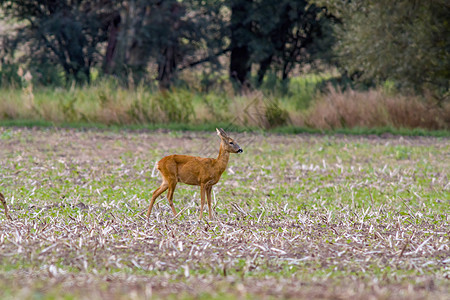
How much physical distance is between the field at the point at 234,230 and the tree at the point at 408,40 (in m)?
5.72

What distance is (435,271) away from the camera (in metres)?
5.39

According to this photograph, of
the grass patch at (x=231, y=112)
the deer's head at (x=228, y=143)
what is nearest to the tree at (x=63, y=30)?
the grass patch at (x=231, y=112)

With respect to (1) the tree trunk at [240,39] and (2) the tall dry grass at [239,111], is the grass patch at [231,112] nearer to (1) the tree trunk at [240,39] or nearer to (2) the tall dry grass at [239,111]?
(2) the tall dry grass at [239,111]

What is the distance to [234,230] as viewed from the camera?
21.9ft

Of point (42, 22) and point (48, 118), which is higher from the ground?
point (42, 22)

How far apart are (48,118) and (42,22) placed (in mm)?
12812

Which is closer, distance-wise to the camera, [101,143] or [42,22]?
[101,143]

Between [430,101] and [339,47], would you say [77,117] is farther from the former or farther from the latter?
[339,47]

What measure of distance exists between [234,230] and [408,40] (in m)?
14.1

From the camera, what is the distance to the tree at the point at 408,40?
61.4 feet

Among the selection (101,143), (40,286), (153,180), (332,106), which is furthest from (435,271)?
(332,106)

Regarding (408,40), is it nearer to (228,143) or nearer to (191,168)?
(228,143)

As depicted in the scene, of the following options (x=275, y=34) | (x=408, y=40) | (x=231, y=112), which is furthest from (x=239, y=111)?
(x=275, y=34)

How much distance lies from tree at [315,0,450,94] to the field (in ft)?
18.8
